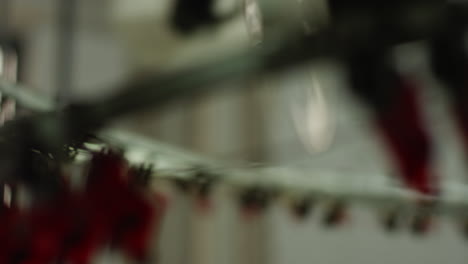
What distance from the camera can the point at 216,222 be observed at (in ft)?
7.94

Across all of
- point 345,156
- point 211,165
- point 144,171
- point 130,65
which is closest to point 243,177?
point 211,165

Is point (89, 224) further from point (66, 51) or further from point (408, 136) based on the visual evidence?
point (66, 51)

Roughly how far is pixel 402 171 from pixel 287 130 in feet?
6.76

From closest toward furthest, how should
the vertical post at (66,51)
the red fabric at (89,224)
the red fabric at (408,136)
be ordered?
1. the red fabric at (408,136)
2. the red fabric at (89,224)
3. the vertical post at (66,51)

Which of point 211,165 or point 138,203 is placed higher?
point 211,165

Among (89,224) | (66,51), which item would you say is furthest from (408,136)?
(66,51)

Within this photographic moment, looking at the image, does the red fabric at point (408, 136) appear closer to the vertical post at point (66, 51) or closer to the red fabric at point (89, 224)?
the red fabric at point (89, 224)

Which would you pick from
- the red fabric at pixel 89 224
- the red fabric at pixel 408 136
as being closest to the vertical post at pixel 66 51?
the red fabric at pixel 89 224

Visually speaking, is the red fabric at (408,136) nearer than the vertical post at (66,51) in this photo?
Yes

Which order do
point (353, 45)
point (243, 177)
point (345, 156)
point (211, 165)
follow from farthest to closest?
point (345, 156) → point (243, 177) → point (211, 165) → point (353, 45)

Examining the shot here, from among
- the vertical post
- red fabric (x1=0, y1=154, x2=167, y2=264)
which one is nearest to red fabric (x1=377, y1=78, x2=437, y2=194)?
red fabric (x1=0, y1=154, x2=167, y2=264)

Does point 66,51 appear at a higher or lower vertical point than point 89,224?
higher

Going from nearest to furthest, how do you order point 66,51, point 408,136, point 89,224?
point 408,136 → point 89,224 → point 66,51

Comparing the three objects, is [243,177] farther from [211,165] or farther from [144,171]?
[144,171]
